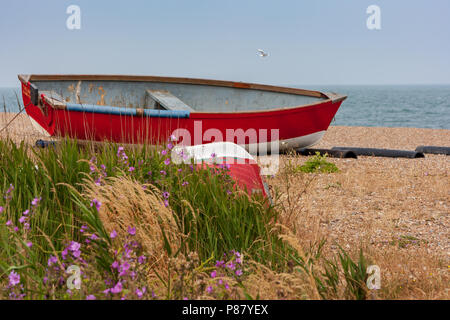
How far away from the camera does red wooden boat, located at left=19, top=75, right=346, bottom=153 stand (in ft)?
27.6

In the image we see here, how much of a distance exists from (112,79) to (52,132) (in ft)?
11.0

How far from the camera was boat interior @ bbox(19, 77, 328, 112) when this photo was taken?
11359 mm

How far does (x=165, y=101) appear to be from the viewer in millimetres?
10586

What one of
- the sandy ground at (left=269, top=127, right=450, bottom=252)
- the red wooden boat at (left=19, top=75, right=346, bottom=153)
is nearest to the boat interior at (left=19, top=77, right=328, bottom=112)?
the red wooden boat at (left=19, top=75, right=346, bottom=153)

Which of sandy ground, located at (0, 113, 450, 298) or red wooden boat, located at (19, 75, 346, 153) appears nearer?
sandy ground, located at (0, 113, 450, 298)

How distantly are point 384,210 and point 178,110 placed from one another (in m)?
4.80

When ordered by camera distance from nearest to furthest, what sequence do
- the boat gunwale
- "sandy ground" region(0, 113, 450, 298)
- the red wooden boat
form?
1. "sandy ground" region(0, 113, 450, 298)
2. the red wooden boat
3. the boat gunwale
